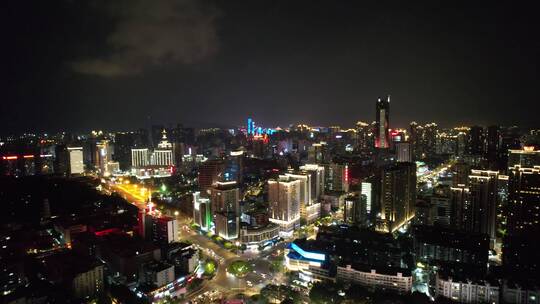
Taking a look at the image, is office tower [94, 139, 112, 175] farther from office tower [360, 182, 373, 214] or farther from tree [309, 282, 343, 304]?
tree [309, 282, 343, 304]

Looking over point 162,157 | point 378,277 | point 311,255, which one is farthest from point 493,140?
point 162,157

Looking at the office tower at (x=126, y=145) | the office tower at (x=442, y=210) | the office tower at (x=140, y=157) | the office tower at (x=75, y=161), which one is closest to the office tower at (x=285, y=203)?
the office tower at (x=442, y=210)

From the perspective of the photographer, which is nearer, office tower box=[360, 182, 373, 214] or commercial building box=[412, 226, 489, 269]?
commercial building box=[412, 226, 489, 269]

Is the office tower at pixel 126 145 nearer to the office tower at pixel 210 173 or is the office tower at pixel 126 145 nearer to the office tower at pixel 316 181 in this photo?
the office tower at pixel 210 173

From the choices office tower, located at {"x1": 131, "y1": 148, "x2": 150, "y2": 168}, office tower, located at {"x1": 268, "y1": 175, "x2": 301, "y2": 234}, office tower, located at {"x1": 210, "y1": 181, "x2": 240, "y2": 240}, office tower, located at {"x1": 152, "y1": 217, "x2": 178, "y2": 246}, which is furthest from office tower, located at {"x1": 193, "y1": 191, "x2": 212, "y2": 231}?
office tower, located at {"x1": 131, "y1": 148, "x2": 150, "y2": 168}

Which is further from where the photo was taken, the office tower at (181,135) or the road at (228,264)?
the office tower at (181,135)

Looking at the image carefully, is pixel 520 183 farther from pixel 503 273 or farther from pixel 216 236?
pixel 216 236
